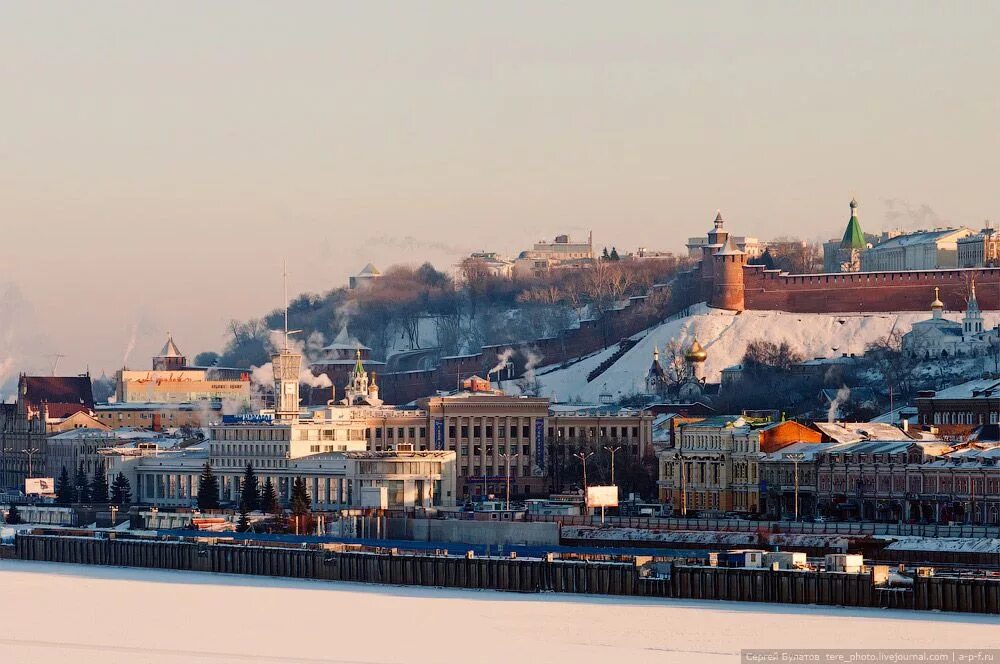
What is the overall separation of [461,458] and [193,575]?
46.5 meters

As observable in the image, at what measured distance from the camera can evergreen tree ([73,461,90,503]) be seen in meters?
152

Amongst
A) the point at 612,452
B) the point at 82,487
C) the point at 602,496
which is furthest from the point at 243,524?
the point at 82,487

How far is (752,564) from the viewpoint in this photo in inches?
3826

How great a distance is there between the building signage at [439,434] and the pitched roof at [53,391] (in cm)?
4086

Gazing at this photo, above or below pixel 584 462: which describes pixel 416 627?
below

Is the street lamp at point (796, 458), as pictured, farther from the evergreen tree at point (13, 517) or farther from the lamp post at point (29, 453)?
the lamp post at point (29, 453)

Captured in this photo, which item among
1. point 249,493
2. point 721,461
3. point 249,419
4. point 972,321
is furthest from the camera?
point 972,321

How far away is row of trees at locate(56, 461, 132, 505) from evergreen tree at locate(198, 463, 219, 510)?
513 centimetres

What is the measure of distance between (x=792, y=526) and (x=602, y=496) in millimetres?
16383

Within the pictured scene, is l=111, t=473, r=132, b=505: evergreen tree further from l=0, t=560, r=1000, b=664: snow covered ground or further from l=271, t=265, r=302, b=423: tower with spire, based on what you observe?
l=0, t=560, r=1000, b=664: snow covered ground

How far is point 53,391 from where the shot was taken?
642 feet

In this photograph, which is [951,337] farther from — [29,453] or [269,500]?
[269,500]

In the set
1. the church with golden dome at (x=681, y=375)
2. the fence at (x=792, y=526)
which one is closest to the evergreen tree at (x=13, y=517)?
the fence at (x=792, y=526)

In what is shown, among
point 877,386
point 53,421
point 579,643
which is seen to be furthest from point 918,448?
point 53,421
